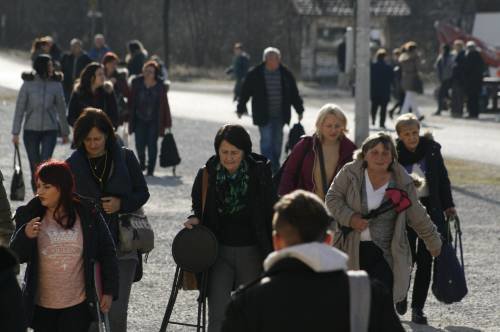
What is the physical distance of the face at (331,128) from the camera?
9.38 m

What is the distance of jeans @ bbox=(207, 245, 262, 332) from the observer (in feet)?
25.8

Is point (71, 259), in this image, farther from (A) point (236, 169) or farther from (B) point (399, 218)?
(B) point (399, 218)

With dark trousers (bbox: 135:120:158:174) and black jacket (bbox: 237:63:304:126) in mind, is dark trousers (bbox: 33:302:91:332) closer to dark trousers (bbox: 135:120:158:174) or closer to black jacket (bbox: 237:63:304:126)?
black jacket (bbox: 237:63:304:126)

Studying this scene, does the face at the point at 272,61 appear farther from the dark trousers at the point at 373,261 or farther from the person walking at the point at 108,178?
the person walking at the point at 108,178

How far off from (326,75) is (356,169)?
140 feet

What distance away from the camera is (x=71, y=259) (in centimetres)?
681

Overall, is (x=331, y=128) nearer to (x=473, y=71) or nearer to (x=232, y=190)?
(x=232, y=190)

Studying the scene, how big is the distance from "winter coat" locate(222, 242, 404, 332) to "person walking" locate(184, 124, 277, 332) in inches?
131

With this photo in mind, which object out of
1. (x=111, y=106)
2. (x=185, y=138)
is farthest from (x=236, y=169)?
(x=185, y=138)

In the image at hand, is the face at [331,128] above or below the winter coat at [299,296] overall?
below

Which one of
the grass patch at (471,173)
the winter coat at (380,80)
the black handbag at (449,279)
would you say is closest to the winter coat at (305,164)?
the black handbag at (449,279)

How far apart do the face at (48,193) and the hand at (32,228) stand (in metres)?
0.10

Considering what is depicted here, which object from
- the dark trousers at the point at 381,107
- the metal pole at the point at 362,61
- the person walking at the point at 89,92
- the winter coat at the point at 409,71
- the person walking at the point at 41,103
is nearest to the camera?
the person walking at the point at 89,92

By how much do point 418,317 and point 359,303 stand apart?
548 centimetres
